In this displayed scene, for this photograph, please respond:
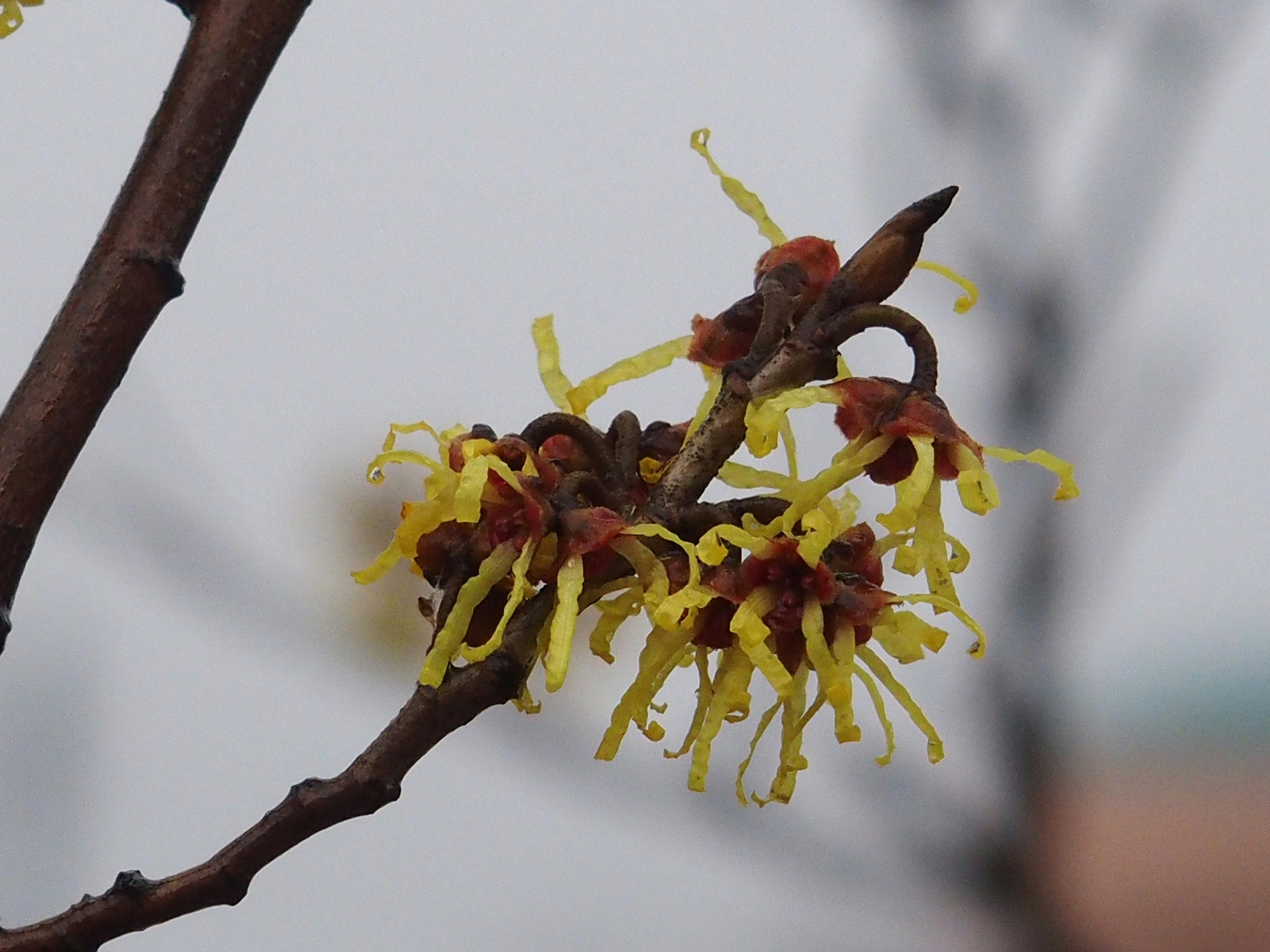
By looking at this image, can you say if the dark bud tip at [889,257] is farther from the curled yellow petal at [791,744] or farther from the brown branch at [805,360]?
the curled yellow petal at [791,744]

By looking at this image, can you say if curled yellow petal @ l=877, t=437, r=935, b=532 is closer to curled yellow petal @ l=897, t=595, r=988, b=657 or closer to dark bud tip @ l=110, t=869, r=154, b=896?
curled yellow petal @ l=897, t=595, r=988, b=657

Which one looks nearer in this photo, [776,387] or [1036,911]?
[776,387]

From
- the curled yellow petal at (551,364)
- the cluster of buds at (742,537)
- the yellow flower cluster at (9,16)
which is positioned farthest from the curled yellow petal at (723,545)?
the yellow flower cluster at (9,16)

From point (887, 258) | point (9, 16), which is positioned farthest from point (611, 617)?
point (9, 16)

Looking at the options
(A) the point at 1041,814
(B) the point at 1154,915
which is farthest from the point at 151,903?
(B) the point at 1154,915

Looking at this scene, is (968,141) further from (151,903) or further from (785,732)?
(151,903)
